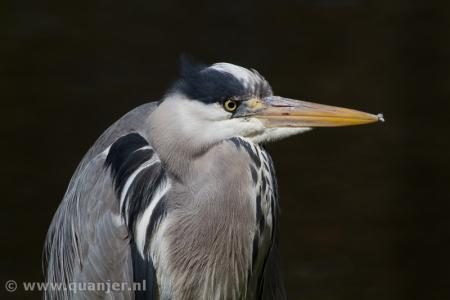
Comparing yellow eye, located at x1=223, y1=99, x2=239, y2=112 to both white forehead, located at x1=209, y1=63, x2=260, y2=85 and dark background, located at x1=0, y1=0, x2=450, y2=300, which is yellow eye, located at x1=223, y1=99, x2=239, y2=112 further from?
dark background, located at x1=0, y1=0, x2=450, y2=300

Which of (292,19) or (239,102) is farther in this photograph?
(292,19)

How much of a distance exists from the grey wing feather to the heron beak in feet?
1.39

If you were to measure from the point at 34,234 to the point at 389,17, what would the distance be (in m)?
1.95

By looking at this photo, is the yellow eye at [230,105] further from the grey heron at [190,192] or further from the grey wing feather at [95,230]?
the grey wing feather at [95,230]

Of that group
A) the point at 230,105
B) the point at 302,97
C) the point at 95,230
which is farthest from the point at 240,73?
the point at 302,97

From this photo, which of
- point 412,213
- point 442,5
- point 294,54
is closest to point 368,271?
point 412,213

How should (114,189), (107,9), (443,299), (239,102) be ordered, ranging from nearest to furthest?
(239,102) < (114,189) < (443,299) < (107,9)

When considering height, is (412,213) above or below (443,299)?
above

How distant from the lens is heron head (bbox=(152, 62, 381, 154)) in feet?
9.70

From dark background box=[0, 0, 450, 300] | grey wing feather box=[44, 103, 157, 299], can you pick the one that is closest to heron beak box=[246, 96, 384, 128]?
grey wing feather box=[44, 103, 157, 299]

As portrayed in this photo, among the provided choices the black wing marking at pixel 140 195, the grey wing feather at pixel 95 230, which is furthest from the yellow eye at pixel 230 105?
the grey wing feather at pixel 95 230

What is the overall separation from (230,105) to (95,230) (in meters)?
0.54

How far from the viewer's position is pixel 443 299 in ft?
15.4

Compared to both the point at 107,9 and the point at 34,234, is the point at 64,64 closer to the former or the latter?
the point at 107,9
